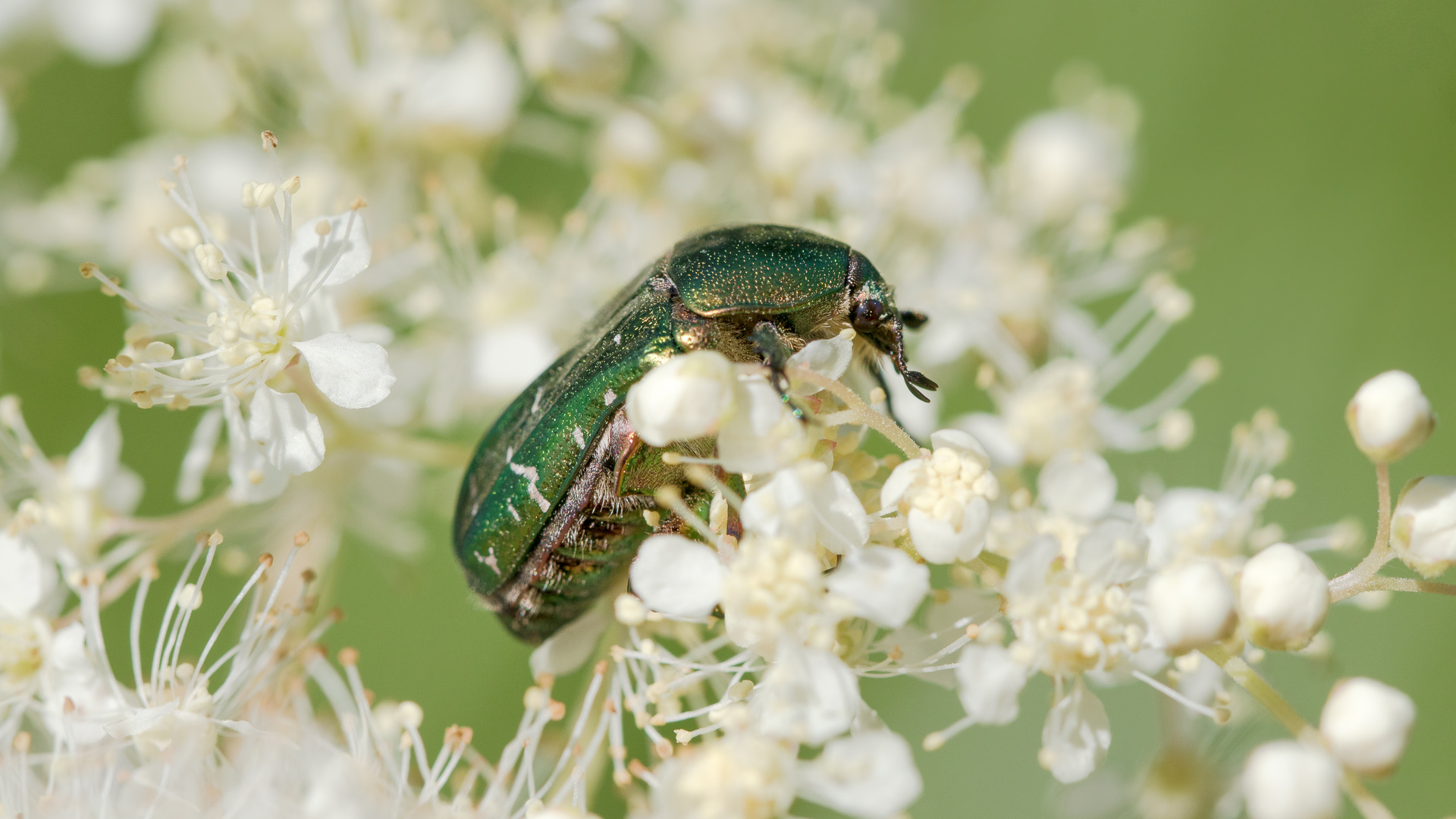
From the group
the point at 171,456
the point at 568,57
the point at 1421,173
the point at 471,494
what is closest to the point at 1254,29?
the point at 1421,173

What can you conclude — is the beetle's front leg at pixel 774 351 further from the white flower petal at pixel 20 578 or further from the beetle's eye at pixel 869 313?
the white flower petal at pixel 20 578

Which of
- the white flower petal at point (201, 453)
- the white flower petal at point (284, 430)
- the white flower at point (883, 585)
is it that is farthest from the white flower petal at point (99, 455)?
the white flower at point (883, 585)

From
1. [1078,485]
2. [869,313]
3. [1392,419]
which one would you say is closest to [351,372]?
[869,313]

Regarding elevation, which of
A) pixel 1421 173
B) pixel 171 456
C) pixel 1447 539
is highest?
pixel 1421 173

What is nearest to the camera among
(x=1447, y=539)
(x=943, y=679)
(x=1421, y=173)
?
(x=1447, y=539)

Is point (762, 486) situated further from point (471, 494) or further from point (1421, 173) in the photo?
point (1421, 173)

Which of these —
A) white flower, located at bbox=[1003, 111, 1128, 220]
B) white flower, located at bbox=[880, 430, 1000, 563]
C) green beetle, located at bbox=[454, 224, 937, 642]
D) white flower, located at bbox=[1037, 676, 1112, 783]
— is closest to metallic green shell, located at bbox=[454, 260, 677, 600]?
green beetle, located at bbox=[454, 224, 937, 642]
